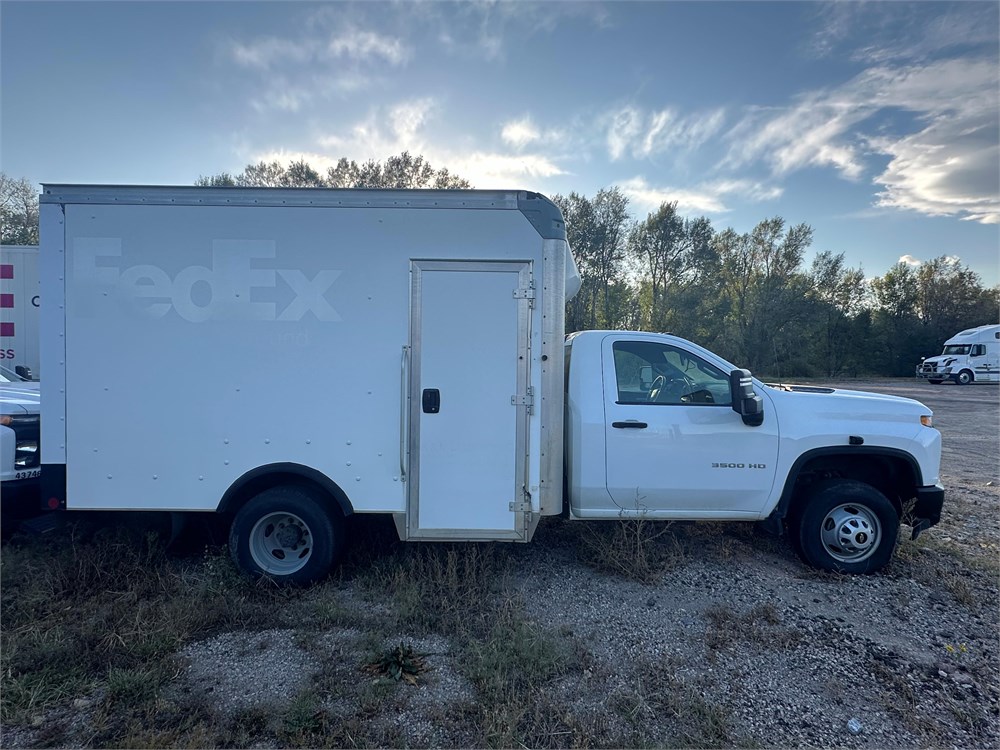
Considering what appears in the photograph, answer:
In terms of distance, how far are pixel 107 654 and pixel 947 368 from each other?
34537 mm

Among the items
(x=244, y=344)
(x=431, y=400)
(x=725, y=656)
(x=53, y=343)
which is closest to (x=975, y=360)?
(x=725, y=656)

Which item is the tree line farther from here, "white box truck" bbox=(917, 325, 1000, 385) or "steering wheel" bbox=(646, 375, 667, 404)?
"steering wheel" bbox=(646, 375, 667, 404)

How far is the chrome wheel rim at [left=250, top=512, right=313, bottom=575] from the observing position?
13.4ft

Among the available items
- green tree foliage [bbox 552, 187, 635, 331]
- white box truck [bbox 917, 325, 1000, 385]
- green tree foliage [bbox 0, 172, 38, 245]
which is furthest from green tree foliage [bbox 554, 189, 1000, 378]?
green tree foliage [bbox 0, 172, 38, 245]

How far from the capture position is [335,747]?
2594 millimetres

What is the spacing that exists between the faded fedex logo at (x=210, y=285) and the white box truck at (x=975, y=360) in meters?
33.2

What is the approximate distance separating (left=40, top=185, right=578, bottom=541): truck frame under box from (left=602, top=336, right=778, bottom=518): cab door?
0.73 metres

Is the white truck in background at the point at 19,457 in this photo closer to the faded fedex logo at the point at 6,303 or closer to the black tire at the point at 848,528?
the faded fedex logo at the point at 6,303

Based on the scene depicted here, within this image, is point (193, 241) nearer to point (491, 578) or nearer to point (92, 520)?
point (92, 520)

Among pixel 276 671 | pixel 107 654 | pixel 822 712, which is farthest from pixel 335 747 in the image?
pixel 822 712

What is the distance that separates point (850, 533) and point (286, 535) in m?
4.49

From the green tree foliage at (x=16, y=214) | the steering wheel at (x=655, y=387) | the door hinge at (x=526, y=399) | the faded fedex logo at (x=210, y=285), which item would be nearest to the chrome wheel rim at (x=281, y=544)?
the faded fedex logo at (x=210, y=285)

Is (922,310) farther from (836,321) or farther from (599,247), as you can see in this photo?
(599,247)

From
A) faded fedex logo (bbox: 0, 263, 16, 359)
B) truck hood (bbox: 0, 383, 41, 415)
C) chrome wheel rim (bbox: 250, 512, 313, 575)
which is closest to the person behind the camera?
chrome wheel rim (bbox: 250, 512, 313, 575)
